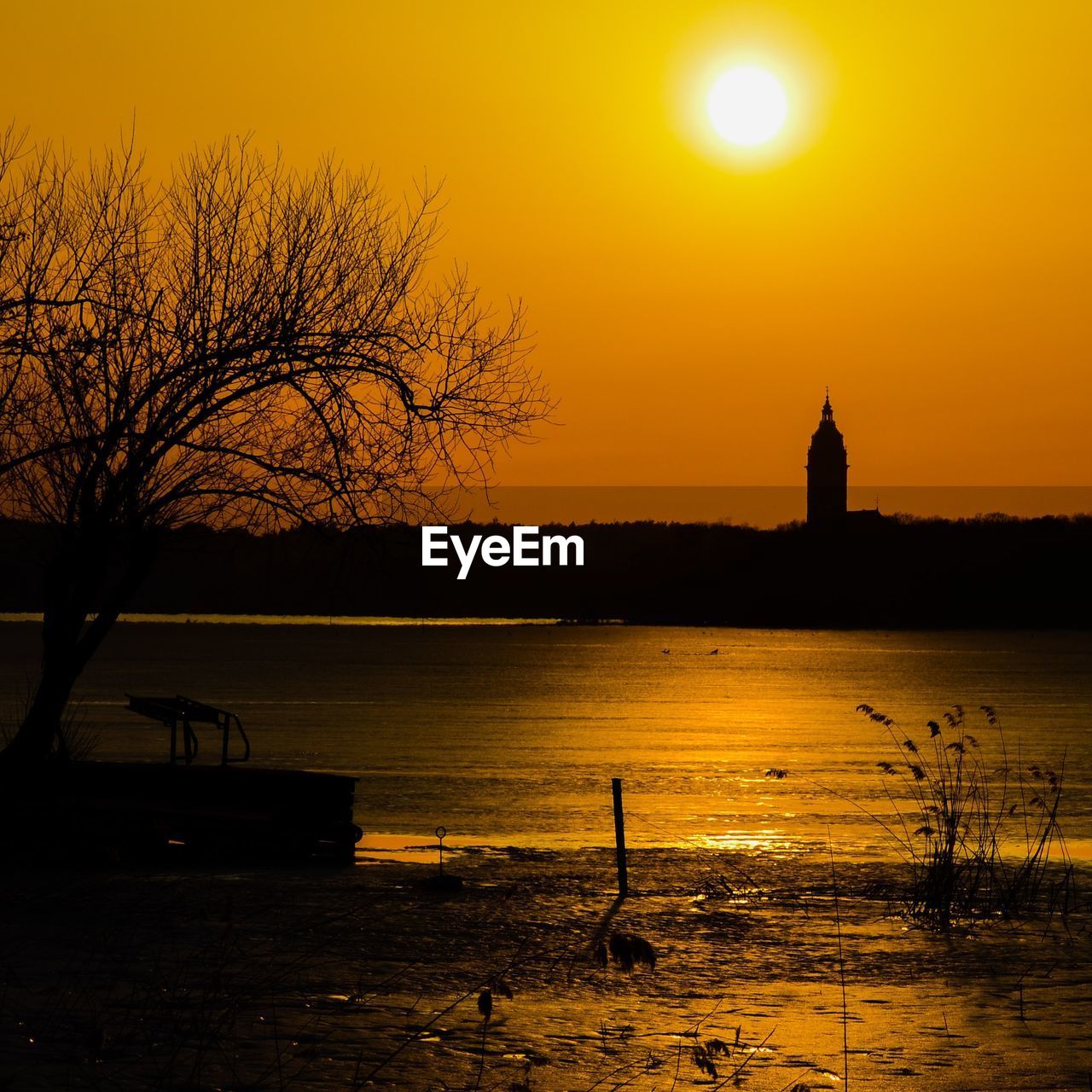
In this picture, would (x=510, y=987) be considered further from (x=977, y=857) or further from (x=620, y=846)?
(x=977, y=857)

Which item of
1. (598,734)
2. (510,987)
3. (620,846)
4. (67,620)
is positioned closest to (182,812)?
(67,620)

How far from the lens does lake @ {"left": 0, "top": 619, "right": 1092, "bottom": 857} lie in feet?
93.4

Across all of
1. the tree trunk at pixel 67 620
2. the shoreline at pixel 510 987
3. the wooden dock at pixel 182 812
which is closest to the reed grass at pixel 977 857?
the shoreline at pixel 510 987

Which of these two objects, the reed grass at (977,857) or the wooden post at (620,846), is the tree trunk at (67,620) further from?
the reed grass at (977,857)

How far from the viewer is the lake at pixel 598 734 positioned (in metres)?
28.5

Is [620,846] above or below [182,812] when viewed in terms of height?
below

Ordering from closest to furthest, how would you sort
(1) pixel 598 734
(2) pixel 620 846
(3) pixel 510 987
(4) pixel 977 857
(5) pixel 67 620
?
1. (3) pixel 510 987
2. (5) pixel 67 620
3. (4) pixel 977 857
4. (2) pixel 620 846
5. (1) pixel 598 734

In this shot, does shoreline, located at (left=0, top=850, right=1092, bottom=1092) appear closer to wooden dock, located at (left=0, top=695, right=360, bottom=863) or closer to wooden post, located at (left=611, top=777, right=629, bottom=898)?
wooden post, located at (left=611, top=777, right=629, bottom=898)

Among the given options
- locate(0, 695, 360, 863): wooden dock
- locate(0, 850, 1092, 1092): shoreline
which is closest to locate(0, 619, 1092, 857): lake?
locate(0, 695, 360, 863): wooden dock

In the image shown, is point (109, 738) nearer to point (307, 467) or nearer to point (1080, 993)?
point (307, 467)

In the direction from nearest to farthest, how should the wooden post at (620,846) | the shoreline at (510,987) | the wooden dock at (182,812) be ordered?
the shoreline at (510,987), the wooden post at (620,846), the wooden dock at (182,812)

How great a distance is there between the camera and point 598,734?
60.2 meters

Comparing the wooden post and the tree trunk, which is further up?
the tree trunk

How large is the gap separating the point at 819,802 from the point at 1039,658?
135m
